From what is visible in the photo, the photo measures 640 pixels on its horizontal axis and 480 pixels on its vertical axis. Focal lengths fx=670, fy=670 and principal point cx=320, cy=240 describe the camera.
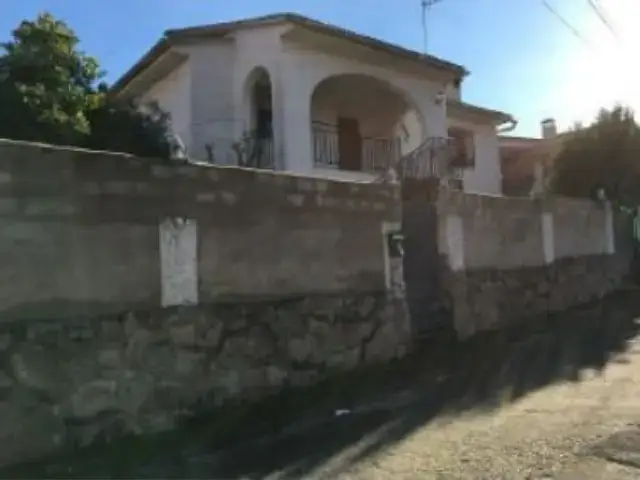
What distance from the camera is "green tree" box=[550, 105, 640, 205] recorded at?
16734 mm

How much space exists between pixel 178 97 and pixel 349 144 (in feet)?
15.6

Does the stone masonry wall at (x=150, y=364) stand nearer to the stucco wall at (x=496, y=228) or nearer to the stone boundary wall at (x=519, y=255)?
the stone boundary wall at (x=519, y=255)

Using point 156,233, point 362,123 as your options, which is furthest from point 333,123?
point 156,233

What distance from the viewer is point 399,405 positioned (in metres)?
6.61

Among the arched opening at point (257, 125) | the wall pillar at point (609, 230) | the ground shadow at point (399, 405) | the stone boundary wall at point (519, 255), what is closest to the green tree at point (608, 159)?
the wall pillar at point (609, 230)

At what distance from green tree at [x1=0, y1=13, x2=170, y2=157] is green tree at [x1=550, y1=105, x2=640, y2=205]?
1113 cm

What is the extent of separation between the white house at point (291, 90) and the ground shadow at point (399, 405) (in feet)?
20.8

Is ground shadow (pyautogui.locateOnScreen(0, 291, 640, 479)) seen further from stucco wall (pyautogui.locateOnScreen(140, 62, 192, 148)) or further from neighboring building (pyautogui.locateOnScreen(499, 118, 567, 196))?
neighboring building (pyautogui.locateOnScreen(499, 118, 567, 196))

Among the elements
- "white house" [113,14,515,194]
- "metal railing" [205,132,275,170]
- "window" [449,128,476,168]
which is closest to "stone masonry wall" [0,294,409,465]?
"white house" [113,14,515,194]

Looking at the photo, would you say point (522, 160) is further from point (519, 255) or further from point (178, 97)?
point (519, 255)

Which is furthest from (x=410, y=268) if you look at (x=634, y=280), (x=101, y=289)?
(x=634, y=280)

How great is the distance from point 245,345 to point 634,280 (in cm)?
1351

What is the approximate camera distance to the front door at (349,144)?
17875 mm

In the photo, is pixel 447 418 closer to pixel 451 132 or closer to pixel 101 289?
pixel 101 289
